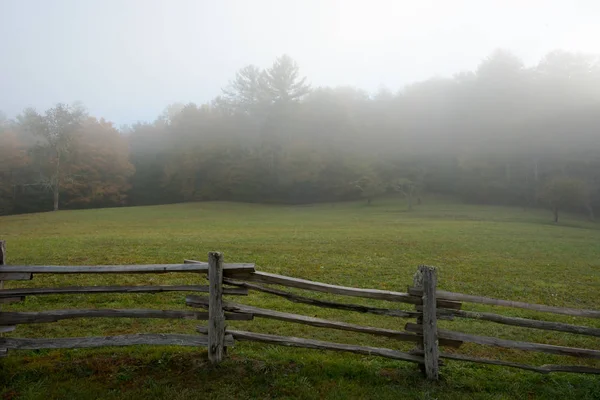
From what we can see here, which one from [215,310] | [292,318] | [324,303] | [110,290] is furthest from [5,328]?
[324,303]

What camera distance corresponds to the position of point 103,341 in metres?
6.07

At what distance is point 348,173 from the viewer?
59625 mm

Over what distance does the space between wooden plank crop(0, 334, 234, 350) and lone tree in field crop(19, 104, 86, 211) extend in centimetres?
4892

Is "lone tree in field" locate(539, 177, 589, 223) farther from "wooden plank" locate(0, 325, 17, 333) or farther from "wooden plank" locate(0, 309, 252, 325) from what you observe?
"wooden plank" locate(0, 325, 17, 333)

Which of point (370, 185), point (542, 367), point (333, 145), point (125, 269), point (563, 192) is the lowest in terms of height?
point (542, 367)

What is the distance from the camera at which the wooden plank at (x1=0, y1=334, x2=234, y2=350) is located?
599 cm

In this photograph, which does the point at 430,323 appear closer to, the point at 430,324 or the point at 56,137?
the point at 430,324

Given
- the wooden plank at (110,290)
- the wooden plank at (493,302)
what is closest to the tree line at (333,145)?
the wooden plank at (493,302)

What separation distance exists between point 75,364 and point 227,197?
58368 mm

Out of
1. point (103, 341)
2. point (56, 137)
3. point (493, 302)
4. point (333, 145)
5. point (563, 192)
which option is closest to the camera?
point (103, 341)

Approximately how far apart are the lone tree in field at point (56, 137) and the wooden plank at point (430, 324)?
51930mm

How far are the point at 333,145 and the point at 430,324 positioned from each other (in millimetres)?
59627

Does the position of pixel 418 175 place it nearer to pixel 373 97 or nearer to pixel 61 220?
pixel 373 97

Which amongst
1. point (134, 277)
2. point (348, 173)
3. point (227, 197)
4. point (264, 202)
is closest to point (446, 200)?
point (348, 173)
